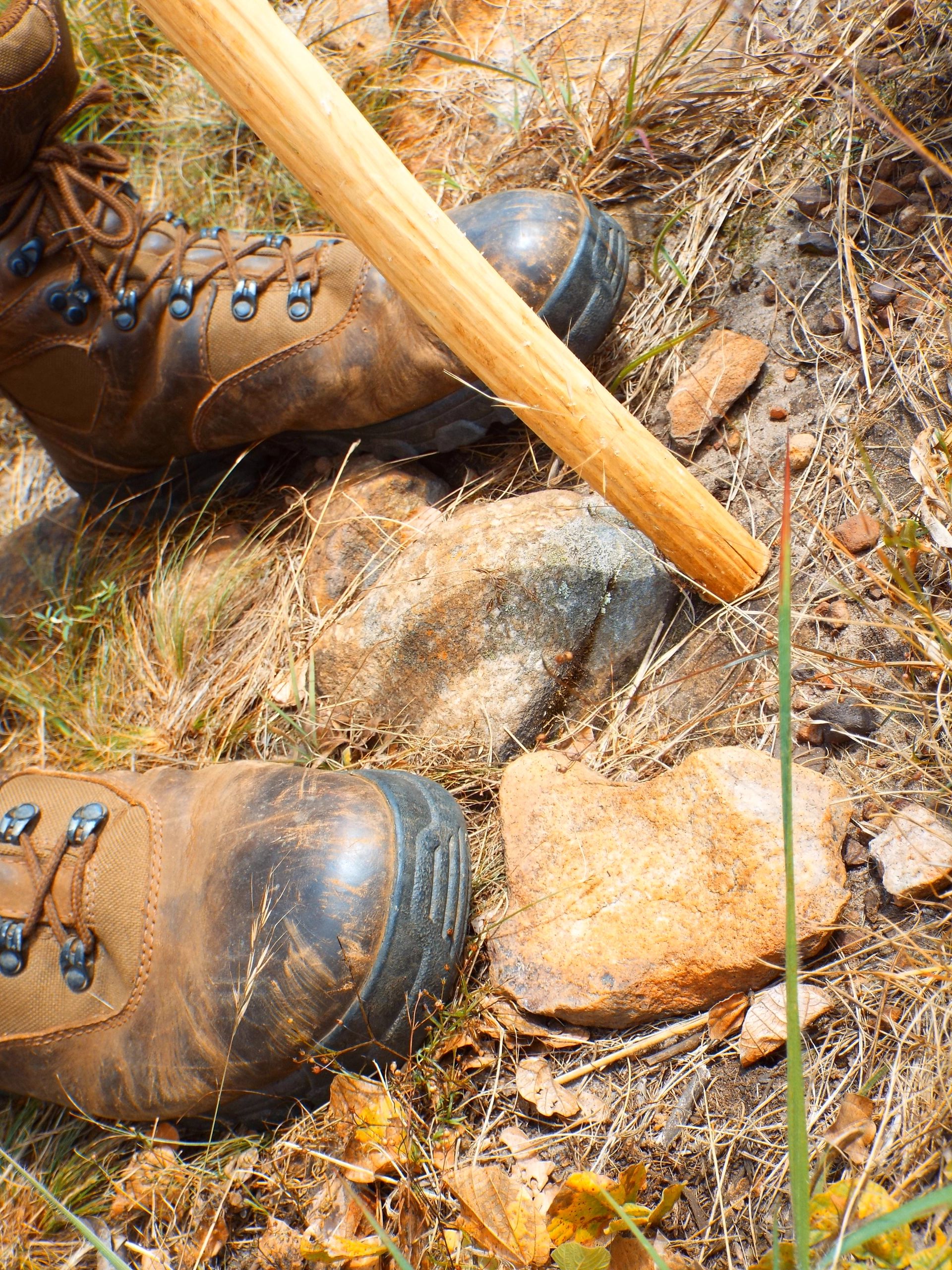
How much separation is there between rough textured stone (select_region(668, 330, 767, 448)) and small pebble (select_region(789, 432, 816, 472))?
5.7 inches

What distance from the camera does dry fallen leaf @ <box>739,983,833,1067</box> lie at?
1020mm

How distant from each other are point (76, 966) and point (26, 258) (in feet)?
4.18

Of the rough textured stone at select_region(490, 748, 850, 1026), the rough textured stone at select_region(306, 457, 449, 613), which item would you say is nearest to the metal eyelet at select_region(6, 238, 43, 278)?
the rough textured stone at select_region(306, 457, 449, 613)

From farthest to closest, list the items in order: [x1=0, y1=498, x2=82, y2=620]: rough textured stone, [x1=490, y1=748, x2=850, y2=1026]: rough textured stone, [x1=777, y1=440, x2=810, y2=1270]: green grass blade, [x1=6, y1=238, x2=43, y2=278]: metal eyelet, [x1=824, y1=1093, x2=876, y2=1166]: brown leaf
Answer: [x1=0, y1=498, x2=82, y2=620]: rough textured stone → [x1=6, y1=238, x2=43, y2=278]: metal eyelet → [x1=490, y1=748, x2=850, y2=1026]: rough textured stone → [x1=824, y1=1093, x2=876, y2=1166]: brown leaf → [x1=777, y1=440, x2=810, y2=1270]: green grass blade

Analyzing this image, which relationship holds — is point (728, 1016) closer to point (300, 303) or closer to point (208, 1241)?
point (208, 1241)

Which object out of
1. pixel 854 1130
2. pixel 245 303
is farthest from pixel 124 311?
pixel 854 1130

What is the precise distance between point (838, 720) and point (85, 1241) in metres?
1.39

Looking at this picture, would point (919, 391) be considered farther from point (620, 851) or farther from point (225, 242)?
point (225, 242)

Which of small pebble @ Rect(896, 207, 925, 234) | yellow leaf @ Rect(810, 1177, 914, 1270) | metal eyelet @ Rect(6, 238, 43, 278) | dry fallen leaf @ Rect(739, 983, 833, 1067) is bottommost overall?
dry fallen leaf @ Rect(739, 983, 833, 1067)

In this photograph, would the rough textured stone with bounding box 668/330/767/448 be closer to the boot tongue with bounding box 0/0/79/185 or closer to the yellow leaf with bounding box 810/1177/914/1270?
the yellow leaf with bounding box 810/1177/914/1270

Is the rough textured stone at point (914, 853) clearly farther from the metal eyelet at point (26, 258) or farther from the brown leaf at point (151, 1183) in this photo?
the metal eyelet at point (26, 258)

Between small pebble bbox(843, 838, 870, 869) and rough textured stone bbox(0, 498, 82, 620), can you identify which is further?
rough textured stone bbox(0, 498, 82, 620)

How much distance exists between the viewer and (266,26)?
3.57ft

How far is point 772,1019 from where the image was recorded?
1.03m
